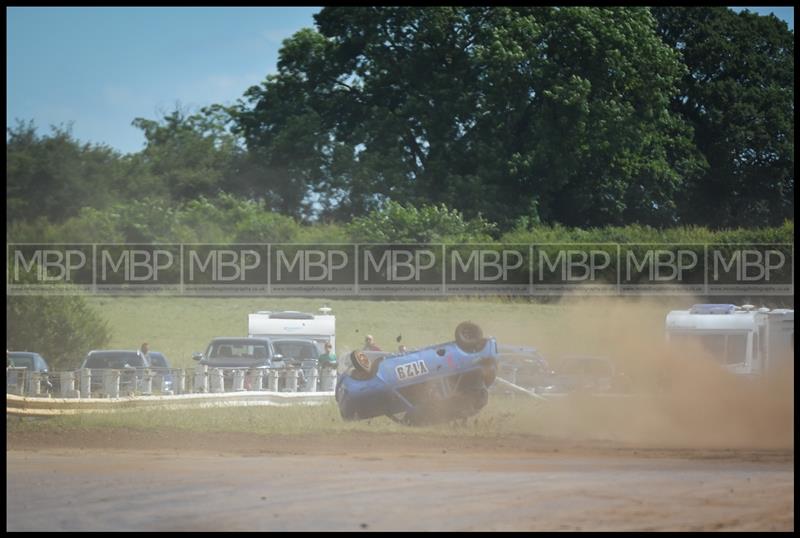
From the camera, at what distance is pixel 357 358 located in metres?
→ 21.9

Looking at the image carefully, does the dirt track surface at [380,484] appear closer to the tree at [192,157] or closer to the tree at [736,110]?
the tree at [192,157]

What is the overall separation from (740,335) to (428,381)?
10796 mm

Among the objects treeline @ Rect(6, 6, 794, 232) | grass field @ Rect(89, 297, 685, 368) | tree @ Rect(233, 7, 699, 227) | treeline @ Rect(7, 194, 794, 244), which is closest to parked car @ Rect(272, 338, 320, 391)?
grass field @ Rect(89, 297, 685, 368)

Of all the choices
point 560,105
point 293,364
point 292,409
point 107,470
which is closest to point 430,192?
point 560,105

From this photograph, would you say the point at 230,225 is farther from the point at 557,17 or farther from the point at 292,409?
the point at 292,409

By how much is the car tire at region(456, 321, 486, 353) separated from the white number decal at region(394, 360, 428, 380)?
77 centimetres

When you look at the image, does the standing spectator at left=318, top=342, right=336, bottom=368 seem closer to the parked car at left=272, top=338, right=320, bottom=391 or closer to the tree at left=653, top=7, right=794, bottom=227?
the parked car at left=272, top=338, right=320, bottom=391

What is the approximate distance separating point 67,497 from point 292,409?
33.6 feet

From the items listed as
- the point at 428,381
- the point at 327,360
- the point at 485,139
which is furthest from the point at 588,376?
the point at 485,139

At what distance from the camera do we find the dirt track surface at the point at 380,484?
12.6 meters

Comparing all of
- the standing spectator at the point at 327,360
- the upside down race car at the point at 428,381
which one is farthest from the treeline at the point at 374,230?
the upside down race car at the point at 428,381

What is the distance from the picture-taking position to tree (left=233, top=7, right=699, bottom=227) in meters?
53.8

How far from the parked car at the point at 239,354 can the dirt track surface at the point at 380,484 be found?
6839 millimetres

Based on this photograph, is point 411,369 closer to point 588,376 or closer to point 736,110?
point 588,376
